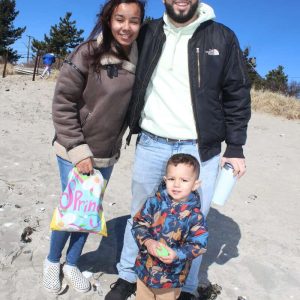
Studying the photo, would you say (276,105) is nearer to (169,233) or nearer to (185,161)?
(185,161)

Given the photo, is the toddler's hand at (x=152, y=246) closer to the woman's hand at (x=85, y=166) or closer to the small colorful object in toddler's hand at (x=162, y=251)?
the small colorful object in toddler's hand at (x=162, y=251)

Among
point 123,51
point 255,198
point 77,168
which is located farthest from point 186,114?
point 255,198

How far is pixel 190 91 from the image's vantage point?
2.62 metres

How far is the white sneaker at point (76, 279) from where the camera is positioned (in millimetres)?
3045

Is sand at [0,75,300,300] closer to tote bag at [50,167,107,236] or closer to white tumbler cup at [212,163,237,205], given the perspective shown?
tote bag at [50,167,107,236]

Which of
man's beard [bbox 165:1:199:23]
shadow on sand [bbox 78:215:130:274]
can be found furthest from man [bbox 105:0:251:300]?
shadow on sand [bbox 78:215:130:274]

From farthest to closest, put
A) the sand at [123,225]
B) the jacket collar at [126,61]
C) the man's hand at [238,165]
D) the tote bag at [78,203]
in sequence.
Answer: the sand at [123,225], the man's hand at [238,165], the tote bag at [78,203], the jacket collar at [126,61]

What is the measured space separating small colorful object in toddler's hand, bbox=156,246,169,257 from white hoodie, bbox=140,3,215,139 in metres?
0.77

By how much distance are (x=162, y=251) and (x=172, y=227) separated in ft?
0.52

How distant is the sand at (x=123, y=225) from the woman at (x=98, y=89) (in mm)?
1094

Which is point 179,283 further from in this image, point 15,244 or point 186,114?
point 15,244

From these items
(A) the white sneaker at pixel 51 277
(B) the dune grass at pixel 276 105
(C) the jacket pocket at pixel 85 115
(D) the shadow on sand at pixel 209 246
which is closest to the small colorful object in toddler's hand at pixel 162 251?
(C) the jacket pocket at pixel 85 115

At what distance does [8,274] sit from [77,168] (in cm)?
114

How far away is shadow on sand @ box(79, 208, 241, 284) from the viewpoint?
3.51m
